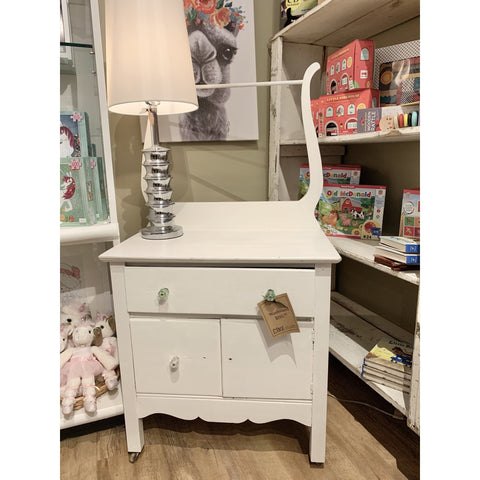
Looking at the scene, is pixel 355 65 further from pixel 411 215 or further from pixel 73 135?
pixel 73 135

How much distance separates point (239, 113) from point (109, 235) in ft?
2.52

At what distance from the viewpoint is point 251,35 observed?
148 centimetres

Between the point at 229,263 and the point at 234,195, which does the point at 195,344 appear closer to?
the point at 229,263

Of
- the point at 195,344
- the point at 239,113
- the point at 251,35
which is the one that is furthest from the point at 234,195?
the point at 195,344

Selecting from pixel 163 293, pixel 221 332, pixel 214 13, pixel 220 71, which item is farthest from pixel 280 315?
pixel 214 13

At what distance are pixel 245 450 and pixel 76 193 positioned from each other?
1010mm

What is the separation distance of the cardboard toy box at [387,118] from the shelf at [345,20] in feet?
1.22

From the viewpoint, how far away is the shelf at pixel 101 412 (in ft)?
3.75

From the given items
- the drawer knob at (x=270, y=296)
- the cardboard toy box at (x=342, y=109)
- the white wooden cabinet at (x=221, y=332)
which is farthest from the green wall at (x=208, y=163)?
the drawer knob at (x=270, y=296)

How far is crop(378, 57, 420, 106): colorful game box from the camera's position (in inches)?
42.1

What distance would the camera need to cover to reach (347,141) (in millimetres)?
1221

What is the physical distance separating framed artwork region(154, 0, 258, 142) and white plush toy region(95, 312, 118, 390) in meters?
0.78

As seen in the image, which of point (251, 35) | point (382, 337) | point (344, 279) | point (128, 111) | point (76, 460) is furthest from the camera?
point (344, 279)

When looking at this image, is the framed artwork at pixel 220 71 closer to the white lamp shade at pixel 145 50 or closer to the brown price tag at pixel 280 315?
the white lamp shade at pixel 145 50
